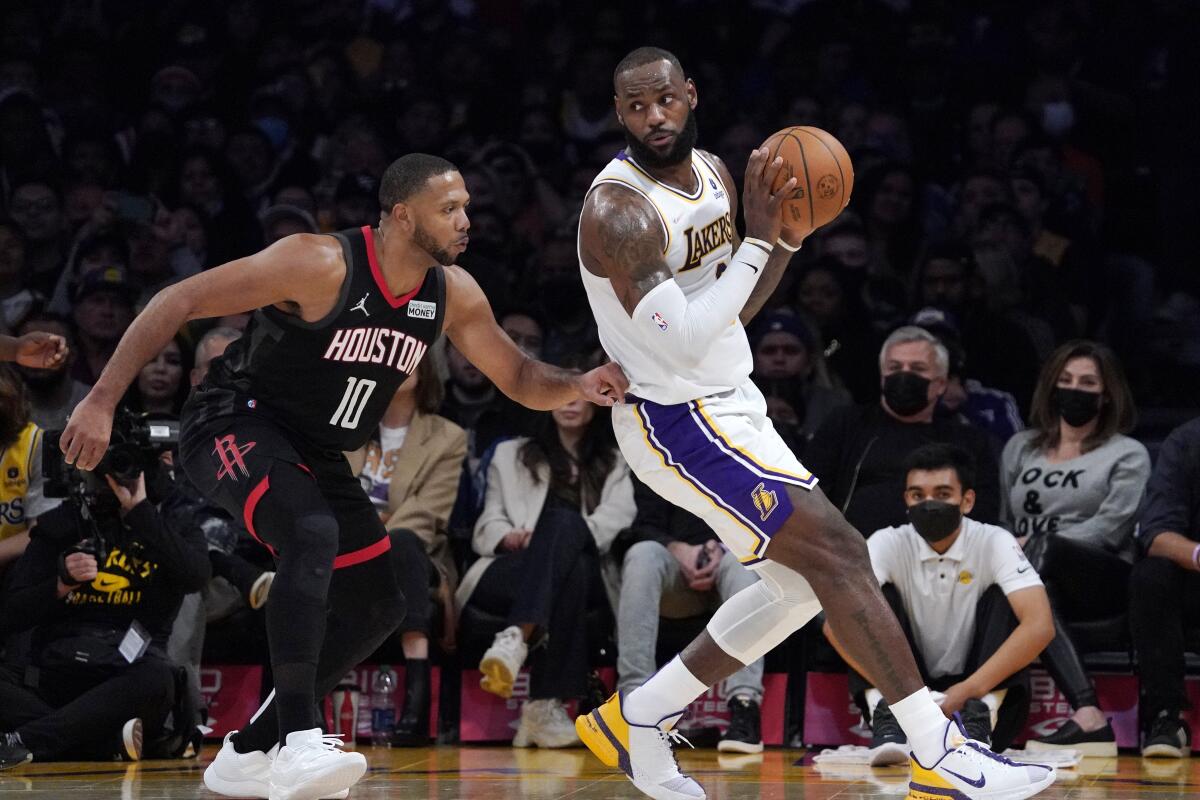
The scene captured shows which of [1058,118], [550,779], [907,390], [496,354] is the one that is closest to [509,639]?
[550,779]

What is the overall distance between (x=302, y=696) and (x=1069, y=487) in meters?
4.02

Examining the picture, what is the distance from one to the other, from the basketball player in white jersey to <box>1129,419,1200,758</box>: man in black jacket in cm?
250

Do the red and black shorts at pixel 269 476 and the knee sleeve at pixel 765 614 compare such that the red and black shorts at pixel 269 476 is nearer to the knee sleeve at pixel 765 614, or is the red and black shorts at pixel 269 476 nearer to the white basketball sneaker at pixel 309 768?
the white basketball sneaker at pixel 309 768

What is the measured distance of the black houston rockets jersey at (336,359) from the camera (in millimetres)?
4656

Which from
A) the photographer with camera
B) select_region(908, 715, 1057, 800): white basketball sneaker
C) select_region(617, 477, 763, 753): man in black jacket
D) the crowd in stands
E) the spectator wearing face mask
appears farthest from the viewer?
the spectator wearing face mask

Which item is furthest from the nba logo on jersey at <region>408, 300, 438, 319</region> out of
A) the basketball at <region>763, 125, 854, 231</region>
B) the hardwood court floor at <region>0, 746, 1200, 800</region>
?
the hardwood court floor at <region>0, 746, 1200, 800</region>

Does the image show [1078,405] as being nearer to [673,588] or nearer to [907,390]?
[907,390]

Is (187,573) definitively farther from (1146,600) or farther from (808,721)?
(1146,600)

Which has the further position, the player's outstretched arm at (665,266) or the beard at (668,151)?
the beard at (668,151)

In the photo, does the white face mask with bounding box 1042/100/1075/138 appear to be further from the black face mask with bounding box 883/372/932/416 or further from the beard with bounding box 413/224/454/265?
the beard with bounding box 413/224/454/265

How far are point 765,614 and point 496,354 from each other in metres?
1.15

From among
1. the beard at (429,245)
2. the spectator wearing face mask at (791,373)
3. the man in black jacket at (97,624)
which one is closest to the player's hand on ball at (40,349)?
the man in black jacket at (97,624)

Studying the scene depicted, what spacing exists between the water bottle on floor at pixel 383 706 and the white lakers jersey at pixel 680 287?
116 inches

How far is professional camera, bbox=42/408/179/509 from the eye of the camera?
5824mm
